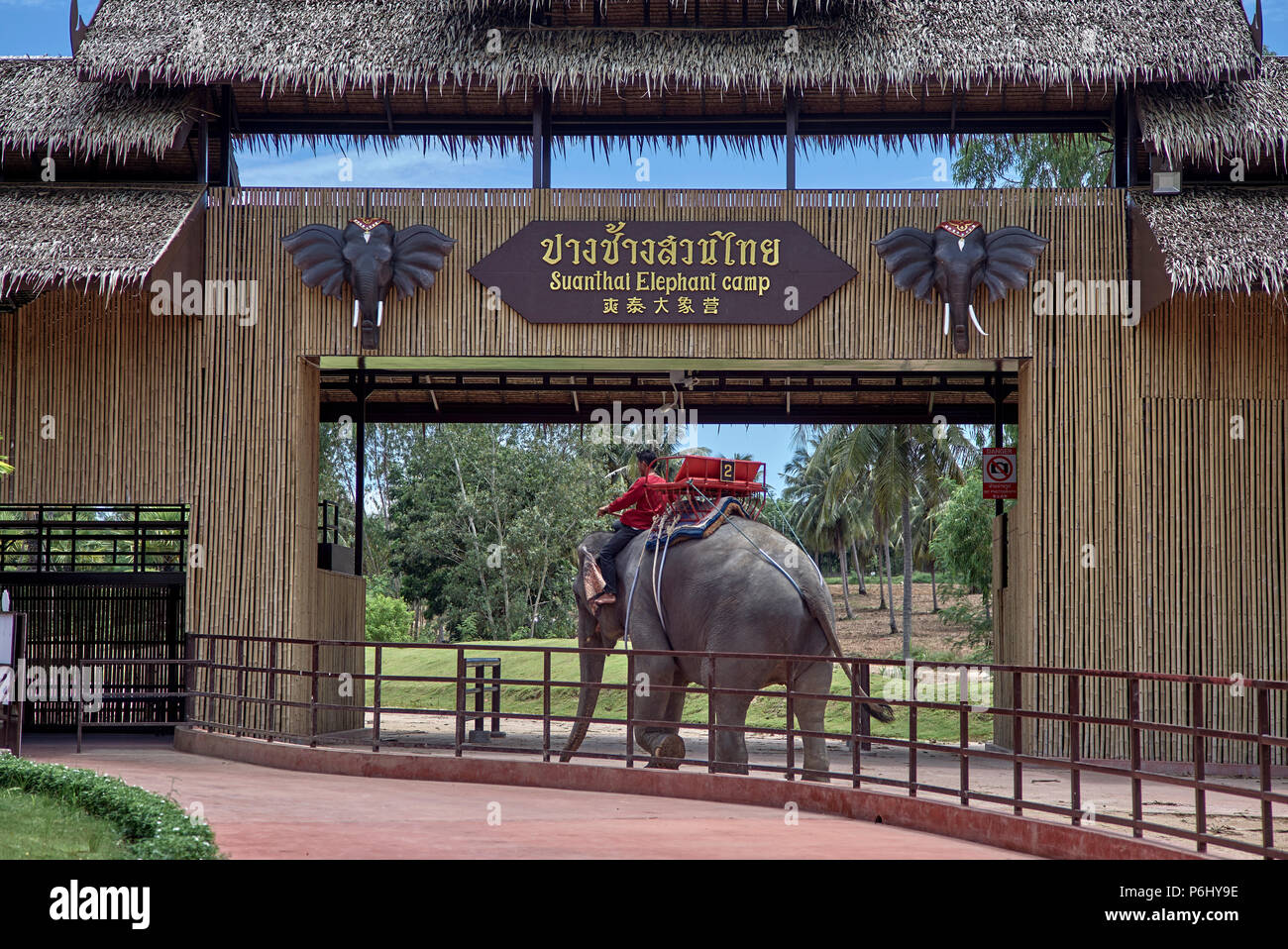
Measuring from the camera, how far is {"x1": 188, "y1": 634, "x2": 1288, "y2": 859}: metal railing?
6117 mm

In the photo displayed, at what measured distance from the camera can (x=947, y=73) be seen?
12.9m

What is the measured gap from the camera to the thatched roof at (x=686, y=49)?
1291cm

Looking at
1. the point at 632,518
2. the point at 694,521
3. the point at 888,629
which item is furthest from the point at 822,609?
the point at 888,629

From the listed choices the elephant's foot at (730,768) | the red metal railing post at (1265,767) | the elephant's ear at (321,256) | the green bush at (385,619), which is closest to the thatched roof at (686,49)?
the elephant's ear at (321,256)

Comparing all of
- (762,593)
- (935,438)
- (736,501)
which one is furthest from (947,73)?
(935,438)

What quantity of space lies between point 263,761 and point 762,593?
393 cm

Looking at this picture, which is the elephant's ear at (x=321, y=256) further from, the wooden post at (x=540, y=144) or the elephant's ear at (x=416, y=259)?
the wooden post at (x=540, y=144)

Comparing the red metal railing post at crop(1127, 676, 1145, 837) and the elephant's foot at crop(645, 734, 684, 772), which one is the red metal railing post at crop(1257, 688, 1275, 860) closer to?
the red metal railing post at crop(1127, 676, 1145, 837)

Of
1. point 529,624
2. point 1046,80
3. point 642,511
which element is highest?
point 1046,80

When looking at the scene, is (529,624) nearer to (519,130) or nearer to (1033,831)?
(519,130)

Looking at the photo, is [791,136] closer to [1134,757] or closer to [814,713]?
[814,713]

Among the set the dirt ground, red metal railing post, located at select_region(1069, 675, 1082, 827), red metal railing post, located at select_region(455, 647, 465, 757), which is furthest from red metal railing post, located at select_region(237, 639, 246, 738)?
the dirt ground

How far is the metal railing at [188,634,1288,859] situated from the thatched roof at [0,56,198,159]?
440 cm
